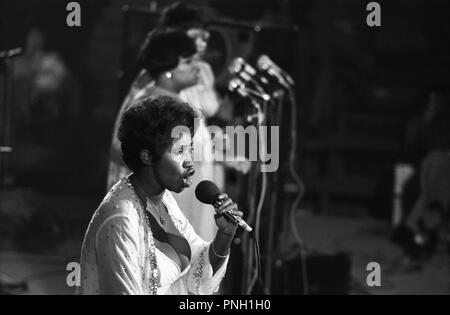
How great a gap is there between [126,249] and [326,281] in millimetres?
2510

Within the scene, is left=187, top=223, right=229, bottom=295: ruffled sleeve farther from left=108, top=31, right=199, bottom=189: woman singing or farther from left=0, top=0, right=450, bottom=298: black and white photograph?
left=108, top=31, right=199, bottom=189: woman singing

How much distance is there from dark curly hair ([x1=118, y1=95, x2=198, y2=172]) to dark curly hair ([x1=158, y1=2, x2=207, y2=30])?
125 cm

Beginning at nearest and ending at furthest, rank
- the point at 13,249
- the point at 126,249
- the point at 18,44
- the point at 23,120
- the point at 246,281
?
the point at 126,249 → the point at 246,281 → the point at 18,44 → the point at 13,249 → the point at 23,120

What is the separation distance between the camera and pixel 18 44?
4.06 m

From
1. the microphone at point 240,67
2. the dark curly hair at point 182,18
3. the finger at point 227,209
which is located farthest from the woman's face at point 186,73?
the finger at point 227,209

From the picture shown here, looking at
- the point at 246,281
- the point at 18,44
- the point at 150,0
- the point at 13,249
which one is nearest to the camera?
the point at 246,281

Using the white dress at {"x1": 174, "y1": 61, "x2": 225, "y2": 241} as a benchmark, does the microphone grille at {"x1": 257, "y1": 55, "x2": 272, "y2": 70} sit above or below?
above

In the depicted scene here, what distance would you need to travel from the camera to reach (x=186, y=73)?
3211 mm

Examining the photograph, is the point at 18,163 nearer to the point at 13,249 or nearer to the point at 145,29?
the point at 13,249

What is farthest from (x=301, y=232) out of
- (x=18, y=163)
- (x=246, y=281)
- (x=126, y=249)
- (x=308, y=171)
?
(x=126, y=249)

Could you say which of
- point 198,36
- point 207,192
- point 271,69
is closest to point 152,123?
point 207,192

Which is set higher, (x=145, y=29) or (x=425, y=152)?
(x=145, y=29)

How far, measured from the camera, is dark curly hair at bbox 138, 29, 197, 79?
124 inches

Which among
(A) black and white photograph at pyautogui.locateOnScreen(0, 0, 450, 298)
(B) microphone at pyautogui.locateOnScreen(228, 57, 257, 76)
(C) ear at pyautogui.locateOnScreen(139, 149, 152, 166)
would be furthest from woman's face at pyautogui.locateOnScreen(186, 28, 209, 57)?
(C) ear at pyautogui.locateOnScreen(139, 149, 152, 166)
